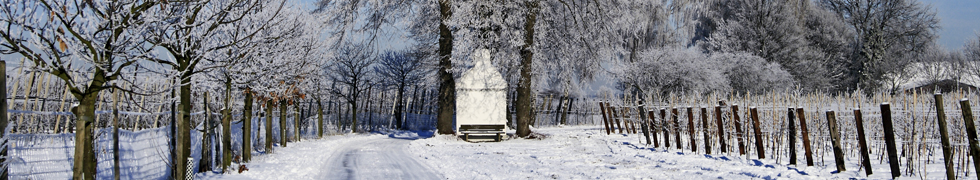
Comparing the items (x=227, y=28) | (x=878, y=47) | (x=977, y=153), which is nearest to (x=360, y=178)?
(x=227, y=28)

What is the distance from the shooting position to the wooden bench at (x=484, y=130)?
18031mm

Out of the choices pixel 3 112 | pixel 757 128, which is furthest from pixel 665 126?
pixel 3 112

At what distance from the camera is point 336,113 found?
29.2 metres

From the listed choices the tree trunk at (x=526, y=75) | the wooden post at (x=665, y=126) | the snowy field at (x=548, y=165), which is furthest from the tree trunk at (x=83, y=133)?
the tree trunk at (x=526, y=75)

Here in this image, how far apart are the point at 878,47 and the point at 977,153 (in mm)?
32324

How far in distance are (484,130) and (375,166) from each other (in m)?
7.62

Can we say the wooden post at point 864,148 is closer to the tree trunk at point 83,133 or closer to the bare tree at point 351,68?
the tree trunk at point 83,133

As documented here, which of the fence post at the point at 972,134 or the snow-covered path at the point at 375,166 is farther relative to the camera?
the snow-covered path at the point at 375,166

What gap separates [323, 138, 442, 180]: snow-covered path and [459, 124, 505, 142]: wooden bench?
4.32m

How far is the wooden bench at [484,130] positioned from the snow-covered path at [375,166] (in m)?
4.32

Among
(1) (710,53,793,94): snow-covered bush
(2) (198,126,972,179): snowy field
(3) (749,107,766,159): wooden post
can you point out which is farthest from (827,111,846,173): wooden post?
(1) (710,53,793,94): snow-covered bush

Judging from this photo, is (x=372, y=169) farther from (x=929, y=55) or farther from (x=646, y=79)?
(x=929, y=55)

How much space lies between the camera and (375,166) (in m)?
10.6

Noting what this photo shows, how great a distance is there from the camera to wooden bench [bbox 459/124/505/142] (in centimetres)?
1803
